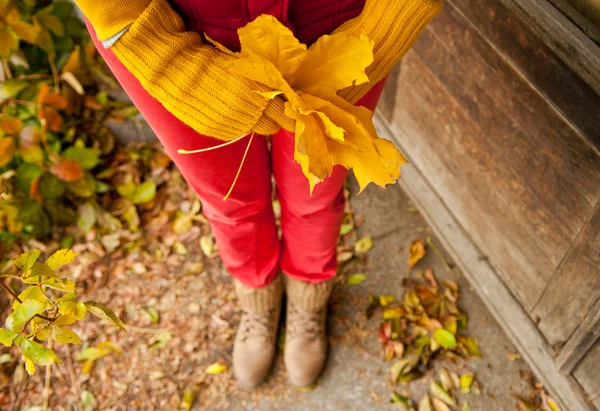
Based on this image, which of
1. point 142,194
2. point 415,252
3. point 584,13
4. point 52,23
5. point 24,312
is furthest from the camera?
point 142,194

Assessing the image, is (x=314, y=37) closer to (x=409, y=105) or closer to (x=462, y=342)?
(x=409, y=105)

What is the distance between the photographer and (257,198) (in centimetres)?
115

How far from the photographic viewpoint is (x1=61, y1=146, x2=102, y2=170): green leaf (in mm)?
1794

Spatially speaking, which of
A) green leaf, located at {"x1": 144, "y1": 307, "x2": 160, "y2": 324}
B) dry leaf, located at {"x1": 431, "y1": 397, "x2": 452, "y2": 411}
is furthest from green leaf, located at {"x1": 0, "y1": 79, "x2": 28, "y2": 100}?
dry leaf, located at {"x1": 431, "y1": 397, "x2": 452, "y2": 411}

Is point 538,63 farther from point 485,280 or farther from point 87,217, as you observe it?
point 87,217

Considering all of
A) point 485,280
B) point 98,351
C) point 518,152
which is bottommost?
point 98,351

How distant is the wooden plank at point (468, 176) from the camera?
4.49 feet

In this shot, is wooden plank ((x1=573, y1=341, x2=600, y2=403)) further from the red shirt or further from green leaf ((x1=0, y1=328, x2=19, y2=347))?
green leaf ((x1=0, y1=328, x2=19, y2=347))

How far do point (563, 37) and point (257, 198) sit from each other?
0.65 m

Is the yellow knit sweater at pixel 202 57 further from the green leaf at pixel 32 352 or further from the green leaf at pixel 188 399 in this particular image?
the green leaf at pixel 188 399

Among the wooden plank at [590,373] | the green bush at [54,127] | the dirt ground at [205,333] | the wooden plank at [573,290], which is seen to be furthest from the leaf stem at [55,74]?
the wooden plank at [590,373]

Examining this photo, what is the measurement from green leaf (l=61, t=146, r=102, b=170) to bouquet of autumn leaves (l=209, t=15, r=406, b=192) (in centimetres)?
118

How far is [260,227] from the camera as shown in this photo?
1244 mm

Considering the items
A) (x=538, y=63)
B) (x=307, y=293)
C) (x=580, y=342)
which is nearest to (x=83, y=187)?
(x=307, y=293)
